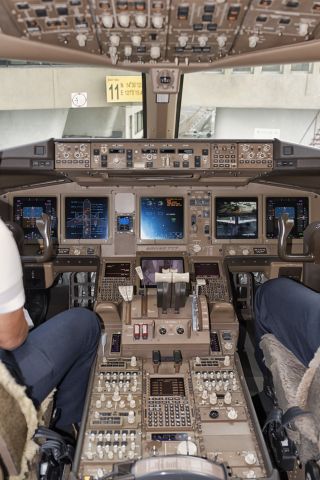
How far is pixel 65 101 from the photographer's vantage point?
10.6 feet

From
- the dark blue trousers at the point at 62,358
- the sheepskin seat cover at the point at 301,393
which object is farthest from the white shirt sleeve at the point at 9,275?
the sheepskin seat cover at the point at 301,393

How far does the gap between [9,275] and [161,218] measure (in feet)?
6.52

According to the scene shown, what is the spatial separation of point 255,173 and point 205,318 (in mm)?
1105

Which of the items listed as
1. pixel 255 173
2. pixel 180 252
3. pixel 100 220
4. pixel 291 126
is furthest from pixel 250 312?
pixel 291 126

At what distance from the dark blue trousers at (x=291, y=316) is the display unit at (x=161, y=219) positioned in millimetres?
955

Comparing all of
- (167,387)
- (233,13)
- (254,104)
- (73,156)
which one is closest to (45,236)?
(73,156)

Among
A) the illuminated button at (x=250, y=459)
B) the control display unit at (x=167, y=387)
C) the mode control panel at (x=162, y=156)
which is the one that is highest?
the mode control panel at (x=162, y=156)

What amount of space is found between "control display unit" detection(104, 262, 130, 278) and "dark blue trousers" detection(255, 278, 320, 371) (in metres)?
1.02

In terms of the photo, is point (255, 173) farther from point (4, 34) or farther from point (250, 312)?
point (4, 34)

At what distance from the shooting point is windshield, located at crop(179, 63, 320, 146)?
3385 millimetres

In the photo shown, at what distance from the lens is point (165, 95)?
275cm

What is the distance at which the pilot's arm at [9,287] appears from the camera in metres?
1.33

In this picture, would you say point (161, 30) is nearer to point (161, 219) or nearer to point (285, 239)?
point (285, 239)

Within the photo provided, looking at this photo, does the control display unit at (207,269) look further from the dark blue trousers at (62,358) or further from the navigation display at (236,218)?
the dark blue trousers at (62,358)
